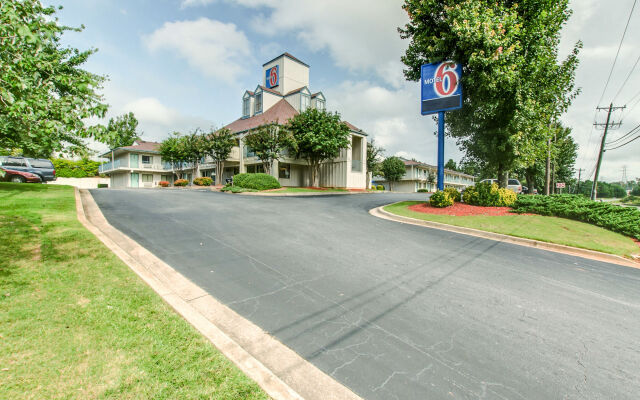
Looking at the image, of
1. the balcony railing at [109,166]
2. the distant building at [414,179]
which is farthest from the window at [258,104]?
the distant building at [414,179]

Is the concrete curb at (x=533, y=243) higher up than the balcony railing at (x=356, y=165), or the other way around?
the balcony railing at (x=356, y=165)

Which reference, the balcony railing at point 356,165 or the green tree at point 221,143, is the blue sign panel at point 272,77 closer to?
the green tree at point 221,143

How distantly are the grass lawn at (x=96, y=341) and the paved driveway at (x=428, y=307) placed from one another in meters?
0.86

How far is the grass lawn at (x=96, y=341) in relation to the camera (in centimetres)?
208

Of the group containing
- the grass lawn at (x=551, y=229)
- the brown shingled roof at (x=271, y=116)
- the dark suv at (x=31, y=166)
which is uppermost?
the brown shingled roof at (x=271, y=116)

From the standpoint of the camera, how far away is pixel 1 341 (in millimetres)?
2432

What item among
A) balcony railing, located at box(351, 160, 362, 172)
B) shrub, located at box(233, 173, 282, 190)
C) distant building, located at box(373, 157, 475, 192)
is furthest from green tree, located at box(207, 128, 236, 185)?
distant building, located at box(373, 157, 475, 192)

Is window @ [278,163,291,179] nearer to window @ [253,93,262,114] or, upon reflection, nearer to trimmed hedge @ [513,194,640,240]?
window @ [253,93,262,114]

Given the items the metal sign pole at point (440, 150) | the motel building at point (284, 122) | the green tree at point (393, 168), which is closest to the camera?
the metal sign pole at point (440, 150)

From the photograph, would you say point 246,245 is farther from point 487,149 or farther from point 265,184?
point 265,184

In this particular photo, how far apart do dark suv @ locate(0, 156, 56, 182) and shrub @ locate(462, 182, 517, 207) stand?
2697 cm

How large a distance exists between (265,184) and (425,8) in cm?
1571

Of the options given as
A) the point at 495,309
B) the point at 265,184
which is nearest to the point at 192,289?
the point at 495,309

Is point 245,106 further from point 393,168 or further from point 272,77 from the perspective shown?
point 393,168
